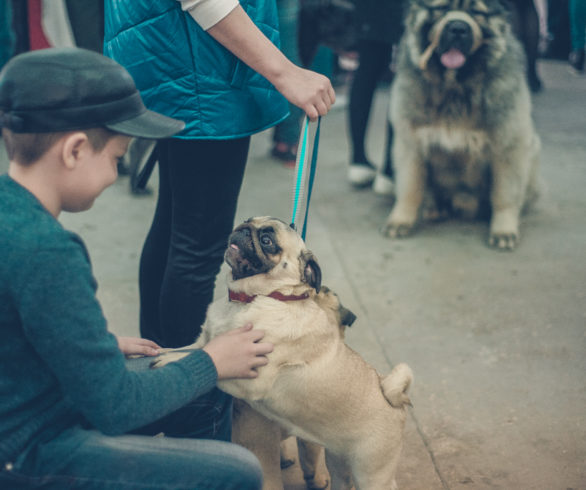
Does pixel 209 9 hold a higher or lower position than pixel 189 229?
higher

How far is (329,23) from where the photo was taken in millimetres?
4422

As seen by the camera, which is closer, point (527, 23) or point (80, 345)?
point (80, 345)

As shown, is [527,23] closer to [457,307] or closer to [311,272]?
[457,307]

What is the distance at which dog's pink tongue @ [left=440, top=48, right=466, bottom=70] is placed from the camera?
3414 millimetres

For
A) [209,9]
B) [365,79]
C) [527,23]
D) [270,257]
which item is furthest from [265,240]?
[527,23]

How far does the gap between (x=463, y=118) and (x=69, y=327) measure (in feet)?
9.11

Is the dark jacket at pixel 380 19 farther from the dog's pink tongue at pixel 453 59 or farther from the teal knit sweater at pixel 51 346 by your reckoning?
the teal knit sweater at pixel 51 346

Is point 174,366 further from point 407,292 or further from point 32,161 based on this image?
point 407,292

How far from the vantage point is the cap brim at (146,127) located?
133 cm

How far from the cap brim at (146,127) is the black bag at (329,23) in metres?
3.04

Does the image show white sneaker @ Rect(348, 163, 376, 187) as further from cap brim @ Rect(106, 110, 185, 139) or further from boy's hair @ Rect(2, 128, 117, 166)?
boy's hair @ Rect(2, 128, 117, 166)

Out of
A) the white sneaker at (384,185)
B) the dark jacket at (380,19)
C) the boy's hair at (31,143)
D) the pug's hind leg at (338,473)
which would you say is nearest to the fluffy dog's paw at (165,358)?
the pug's hind leg at (338,473)

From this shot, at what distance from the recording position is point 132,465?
4.43 ft

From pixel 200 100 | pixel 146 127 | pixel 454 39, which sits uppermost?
pixel 146 127
